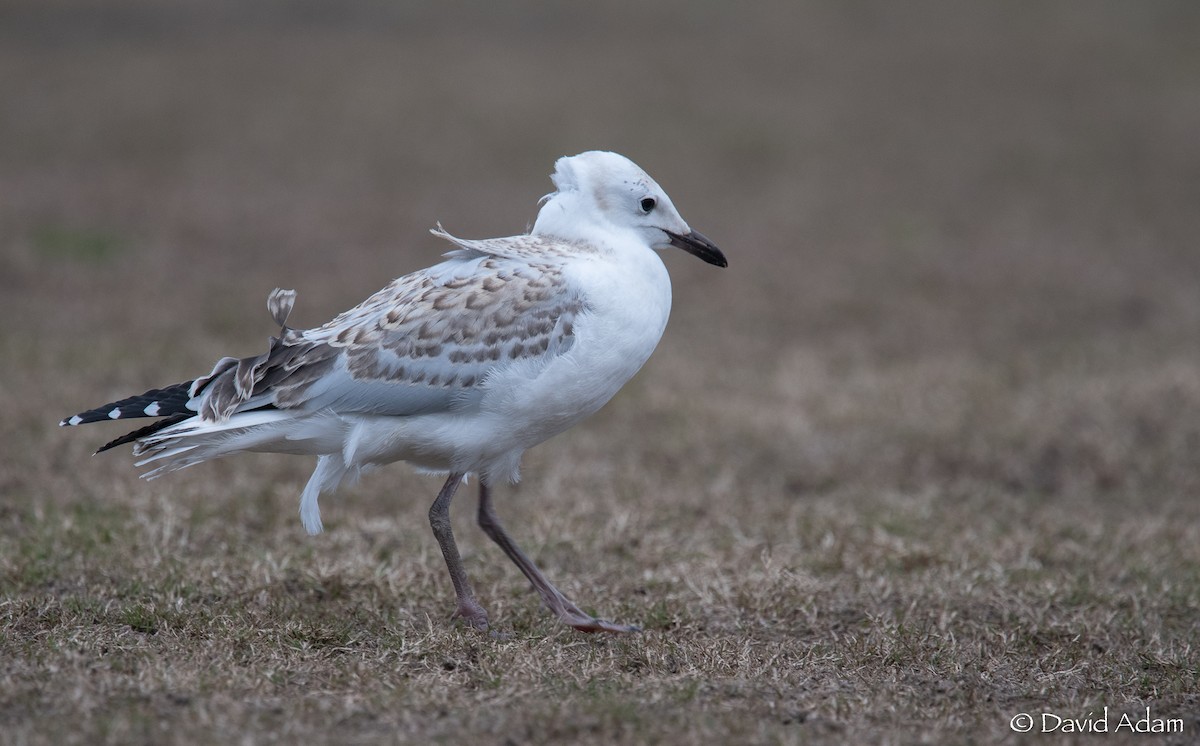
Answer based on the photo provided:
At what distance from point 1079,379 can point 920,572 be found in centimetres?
387

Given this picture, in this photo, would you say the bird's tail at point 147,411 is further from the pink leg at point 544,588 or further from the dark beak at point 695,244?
the dark beak at point 695,244

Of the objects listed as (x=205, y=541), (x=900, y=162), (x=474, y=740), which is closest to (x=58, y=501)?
(x=205, y=541)

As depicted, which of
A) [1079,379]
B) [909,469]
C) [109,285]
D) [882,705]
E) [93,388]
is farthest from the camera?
[109,285]

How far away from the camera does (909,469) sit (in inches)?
285

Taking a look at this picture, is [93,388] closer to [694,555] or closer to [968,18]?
[694,555]

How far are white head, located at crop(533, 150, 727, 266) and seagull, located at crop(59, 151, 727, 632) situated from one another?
0.55 ft

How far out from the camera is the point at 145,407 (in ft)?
14.4

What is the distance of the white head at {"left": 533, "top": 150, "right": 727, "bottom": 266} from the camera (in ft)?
15.4

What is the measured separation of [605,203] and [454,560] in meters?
1.43

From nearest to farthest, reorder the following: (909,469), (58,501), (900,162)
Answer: (58,501), (909,469), (900,162)

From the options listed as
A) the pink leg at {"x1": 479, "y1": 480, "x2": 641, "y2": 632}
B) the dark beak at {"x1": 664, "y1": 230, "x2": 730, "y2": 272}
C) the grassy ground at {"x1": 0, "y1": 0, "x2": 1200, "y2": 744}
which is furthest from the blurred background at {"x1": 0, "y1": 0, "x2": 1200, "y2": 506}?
the pink leg at {"x1": 479, "y1": 480, "x2": 641, "y2": 632}

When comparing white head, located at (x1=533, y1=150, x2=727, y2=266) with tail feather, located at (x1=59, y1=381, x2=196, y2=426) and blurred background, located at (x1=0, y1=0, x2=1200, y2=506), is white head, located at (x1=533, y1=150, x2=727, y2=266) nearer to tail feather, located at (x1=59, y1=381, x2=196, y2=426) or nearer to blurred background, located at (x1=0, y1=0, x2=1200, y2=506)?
tail feather, located at (x1=59, y1=381, x2=196, y2=426)

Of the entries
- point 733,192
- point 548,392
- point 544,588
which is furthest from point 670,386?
point 733,192

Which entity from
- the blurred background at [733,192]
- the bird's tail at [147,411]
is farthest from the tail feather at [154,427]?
the blurred background at [733,192]
